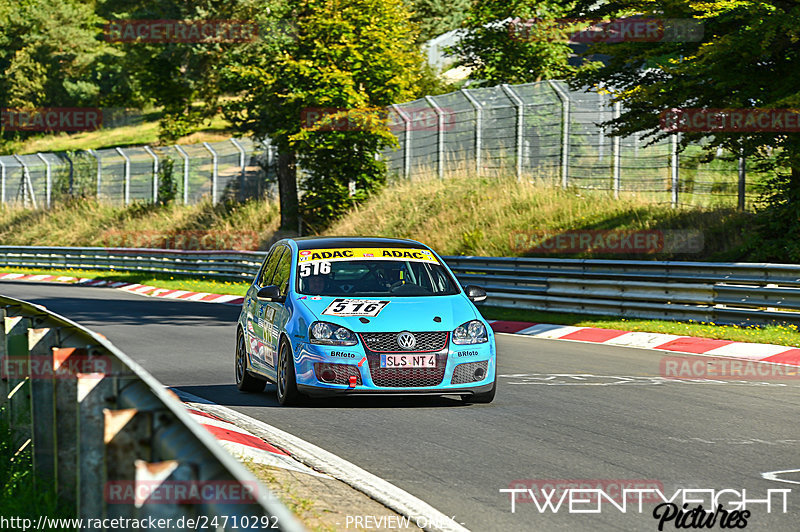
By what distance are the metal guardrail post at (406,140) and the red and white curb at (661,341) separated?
14.9 meters

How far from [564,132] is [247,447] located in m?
22.3

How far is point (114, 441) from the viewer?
3.89 metres

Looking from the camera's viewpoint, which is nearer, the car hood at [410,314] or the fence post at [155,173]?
the car hood at [410,314]

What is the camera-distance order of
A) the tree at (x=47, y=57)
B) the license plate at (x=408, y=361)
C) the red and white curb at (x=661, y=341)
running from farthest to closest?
the tree at (x=47, y=57) < the red and white curb at (x=661, y=341) < the license plate at (x=408, y=361)

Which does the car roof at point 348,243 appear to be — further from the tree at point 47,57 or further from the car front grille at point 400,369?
the tree at point 47,57

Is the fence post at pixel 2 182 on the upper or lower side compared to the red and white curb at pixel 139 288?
upper

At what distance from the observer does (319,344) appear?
978 cm

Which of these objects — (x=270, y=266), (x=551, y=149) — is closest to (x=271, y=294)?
(x=270, y=266)

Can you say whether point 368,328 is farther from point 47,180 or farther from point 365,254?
point 47,180

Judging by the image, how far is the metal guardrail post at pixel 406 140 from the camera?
3431 centimetres

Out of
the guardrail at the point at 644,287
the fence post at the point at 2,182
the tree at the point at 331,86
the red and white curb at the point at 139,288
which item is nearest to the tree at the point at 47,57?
the fence post at the point at 2,182

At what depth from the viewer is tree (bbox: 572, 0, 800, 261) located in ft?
→ 53.5

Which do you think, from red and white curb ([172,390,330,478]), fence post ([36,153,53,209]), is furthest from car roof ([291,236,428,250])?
fence post ([36,153,53,209])

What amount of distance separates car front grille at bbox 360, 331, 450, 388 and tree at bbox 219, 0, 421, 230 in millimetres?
23564
